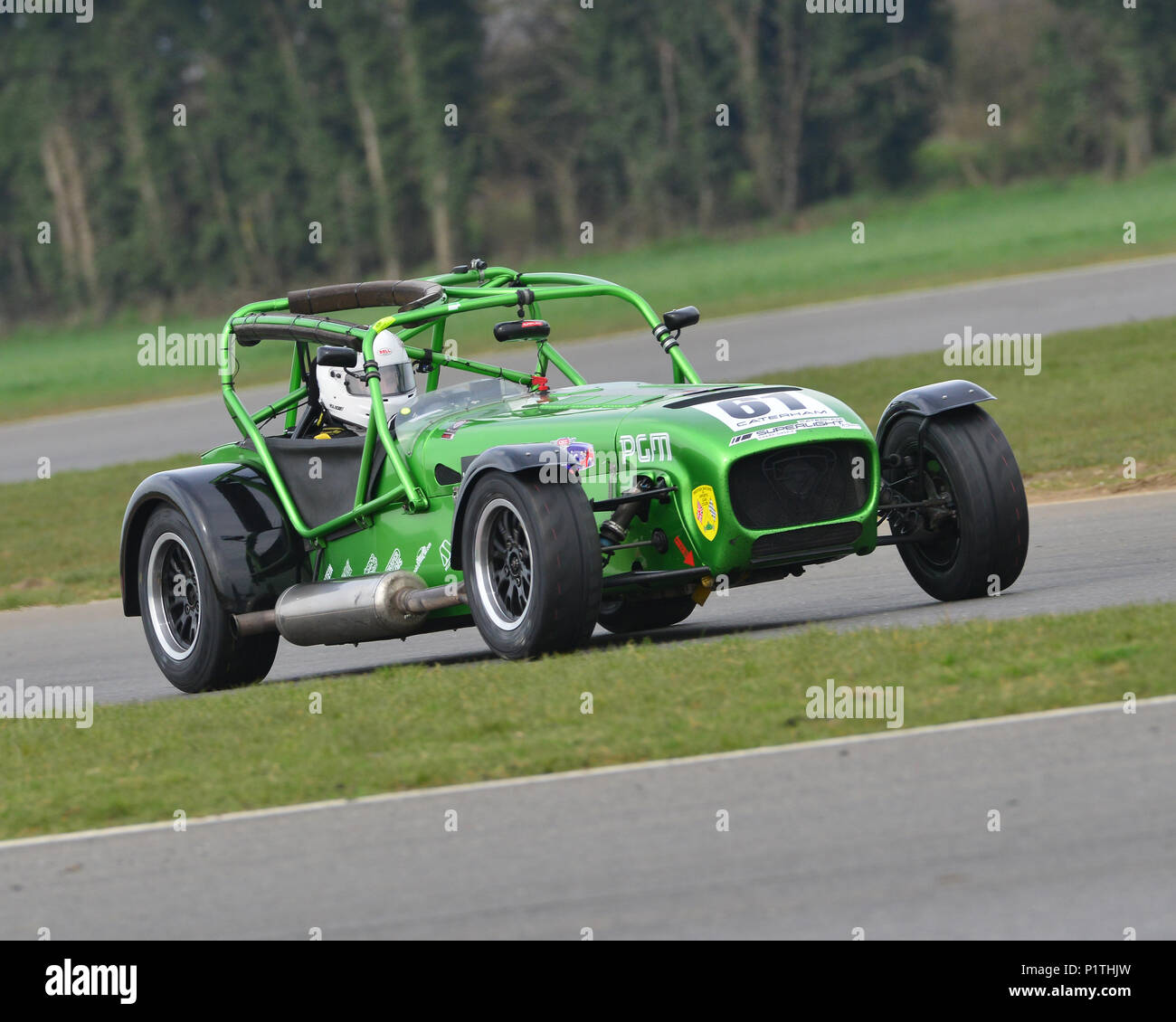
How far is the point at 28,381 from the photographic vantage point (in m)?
37.0

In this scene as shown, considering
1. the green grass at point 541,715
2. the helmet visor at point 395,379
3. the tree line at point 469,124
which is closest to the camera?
the green grass at point 541,715

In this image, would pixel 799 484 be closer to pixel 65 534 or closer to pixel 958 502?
pixel 958 502

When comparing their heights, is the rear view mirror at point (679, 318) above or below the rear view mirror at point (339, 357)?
above

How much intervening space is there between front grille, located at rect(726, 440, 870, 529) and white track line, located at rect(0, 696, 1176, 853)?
2100mm

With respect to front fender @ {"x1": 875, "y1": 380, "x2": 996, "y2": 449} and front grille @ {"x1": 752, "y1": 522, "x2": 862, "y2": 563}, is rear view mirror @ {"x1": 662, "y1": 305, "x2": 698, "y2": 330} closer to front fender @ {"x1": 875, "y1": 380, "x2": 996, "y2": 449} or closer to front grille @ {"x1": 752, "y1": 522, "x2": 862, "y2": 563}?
front fender @ {"x1": 875, "y1": 380, "x2": 996, "y2": 449}

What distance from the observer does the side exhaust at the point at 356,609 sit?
912 cm

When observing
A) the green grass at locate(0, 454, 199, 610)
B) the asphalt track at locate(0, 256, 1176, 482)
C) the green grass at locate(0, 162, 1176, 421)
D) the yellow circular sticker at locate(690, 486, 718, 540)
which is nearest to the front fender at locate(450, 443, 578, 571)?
the yellow circular sticker at locate(690, 486, 718, 540)

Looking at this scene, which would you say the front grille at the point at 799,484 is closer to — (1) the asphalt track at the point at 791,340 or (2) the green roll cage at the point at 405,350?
(2) the green roll cage at the point at 405,350

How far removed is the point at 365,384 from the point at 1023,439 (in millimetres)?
8701

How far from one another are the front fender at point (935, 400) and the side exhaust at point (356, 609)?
2307 mm

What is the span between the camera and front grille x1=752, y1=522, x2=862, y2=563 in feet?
28.1

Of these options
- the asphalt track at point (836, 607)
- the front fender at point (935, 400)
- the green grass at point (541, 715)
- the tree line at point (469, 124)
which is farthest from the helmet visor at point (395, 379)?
the tree line at point (469, 124)

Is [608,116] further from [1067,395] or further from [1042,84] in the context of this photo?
[1067,395]
